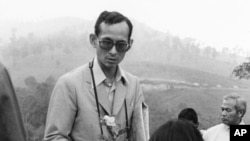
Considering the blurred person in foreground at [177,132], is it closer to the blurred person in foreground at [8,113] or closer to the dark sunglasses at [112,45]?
the blurred person in foreground at [8,113]

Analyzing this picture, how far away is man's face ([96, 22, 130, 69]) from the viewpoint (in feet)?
6.70

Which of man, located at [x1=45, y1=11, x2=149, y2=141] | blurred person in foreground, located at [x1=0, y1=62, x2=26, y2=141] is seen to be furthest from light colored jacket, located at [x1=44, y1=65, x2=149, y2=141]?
blurred person in foreground, located at [x1=0, y1=62, x2=26, y2=141]

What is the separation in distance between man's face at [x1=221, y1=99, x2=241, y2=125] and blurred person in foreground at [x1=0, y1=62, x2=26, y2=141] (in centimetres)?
314

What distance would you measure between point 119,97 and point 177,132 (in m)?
0.67

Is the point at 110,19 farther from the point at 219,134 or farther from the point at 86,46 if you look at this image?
the point at 86,46

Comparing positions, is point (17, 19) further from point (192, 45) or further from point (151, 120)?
point (151, 120)

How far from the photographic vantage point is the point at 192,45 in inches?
723

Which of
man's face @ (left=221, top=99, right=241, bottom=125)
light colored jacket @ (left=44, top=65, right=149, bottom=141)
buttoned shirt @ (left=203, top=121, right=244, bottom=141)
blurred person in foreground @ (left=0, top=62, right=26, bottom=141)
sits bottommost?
buttoned shirt @ (left=203, top=121, right=244, bottom=141)

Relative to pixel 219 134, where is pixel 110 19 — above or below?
above

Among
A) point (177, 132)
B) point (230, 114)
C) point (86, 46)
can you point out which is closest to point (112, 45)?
point (177, 132)

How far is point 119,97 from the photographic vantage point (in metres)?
2.04

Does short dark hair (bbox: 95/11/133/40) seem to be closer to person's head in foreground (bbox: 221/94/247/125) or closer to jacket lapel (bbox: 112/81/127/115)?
jacket lapel (bbox: 112/81/127/115)

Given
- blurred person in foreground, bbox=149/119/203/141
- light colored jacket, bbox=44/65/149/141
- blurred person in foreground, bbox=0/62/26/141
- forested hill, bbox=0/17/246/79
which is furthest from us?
forested hill, bbox=0/17/246/79

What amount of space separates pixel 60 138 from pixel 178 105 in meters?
12.3
